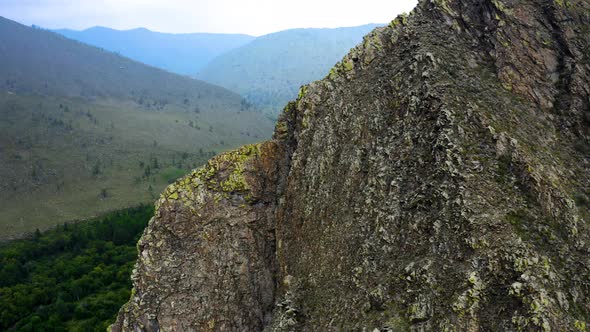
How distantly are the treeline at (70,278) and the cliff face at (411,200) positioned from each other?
167 ft

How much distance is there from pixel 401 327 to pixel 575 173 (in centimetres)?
1222

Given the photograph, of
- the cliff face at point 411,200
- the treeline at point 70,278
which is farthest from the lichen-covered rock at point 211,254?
the treeline at point 70,278

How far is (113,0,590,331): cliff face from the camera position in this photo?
17.5 metres

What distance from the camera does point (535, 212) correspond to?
1852 cm

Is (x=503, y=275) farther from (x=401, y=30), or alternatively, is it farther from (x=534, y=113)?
(x=401, y=30)

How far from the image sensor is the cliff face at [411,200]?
57.4ft

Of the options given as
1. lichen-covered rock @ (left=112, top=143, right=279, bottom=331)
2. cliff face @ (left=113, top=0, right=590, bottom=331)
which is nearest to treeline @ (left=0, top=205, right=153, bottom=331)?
lichen-covered rock @ (left=112, top=143, right=279, bottom=331)

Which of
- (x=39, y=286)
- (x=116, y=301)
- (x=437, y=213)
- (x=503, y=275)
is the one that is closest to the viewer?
(x=503, y=275)

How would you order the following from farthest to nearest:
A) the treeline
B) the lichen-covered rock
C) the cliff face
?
the treeline < the lichen-covered rock < the cliff face

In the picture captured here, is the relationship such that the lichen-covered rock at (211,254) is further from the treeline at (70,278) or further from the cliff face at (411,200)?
the treeline at (70,278)

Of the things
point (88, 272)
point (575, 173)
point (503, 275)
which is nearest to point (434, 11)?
point (575, 173)

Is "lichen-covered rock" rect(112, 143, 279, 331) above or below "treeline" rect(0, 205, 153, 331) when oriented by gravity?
above

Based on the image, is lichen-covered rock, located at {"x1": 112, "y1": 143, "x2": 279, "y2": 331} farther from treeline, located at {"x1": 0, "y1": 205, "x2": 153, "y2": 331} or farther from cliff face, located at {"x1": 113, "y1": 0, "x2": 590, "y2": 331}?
treeline, located at {"x1": 0, "y1": 205, "x2": 153, "y2": 331}

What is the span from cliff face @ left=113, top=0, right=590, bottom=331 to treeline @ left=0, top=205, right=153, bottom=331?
50.7 meters
